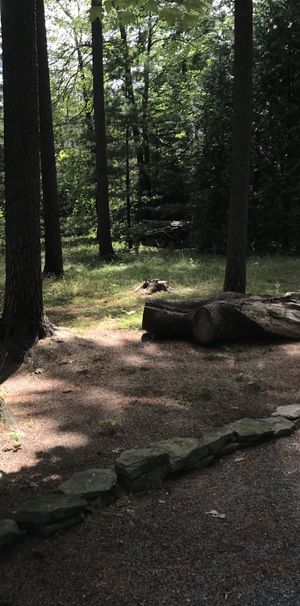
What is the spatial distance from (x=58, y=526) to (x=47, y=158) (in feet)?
37.4

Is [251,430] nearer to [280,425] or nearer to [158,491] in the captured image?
[280,425]

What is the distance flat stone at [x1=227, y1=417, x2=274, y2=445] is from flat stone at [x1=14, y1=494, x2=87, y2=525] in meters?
1.55

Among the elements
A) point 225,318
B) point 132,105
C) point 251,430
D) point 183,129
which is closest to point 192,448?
point 251,430

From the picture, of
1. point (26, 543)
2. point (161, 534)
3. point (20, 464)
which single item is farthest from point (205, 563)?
point (20, 464)

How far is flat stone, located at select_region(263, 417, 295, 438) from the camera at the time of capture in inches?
177

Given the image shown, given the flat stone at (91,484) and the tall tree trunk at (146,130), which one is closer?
the flat stone at (91,484)

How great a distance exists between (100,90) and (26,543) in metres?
14.8

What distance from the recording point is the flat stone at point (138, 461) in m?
3.64

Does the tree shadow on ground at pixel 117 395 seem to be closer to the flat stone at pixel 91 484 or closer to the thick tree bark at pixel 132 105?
the flat stone at pixel 91 484

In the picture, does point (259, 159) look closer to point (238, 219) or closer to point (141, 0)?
point (238, 219)

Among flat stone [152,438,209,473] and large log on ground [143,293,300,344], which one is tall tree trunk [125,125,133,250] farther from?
flat stone [152,438,209,473]

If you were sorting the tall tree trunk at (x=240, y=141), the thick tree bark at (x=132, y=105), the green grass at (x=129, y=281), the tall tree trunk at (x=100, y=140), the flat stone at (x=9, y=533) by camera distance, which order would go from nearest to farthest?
the flat stone at (x=9, y=533) < the tall tree trunk at (x=240, y=141) < the green grass at (x=129, y=281) < the tall tree trunk at (x=100, y=140) < the thick tree bark at (x=132, y=105)

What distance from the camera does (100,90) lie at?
15734mm

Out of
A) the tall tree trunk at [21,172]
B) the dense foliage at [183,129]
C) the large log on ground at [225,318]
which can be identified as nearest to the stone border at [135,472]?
the large log on ground at [225,318]
